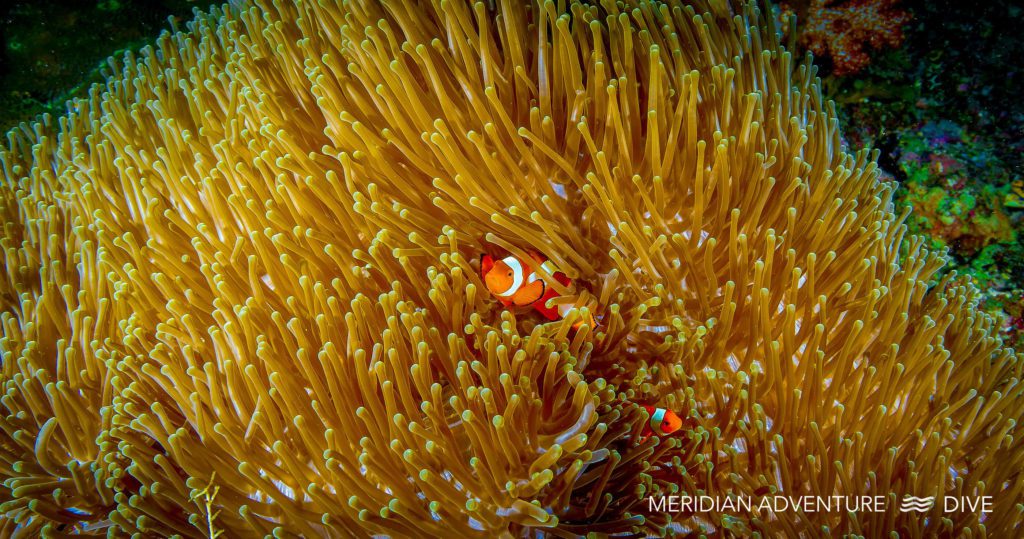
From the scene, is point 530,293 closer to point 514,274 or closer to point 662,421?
point 514,274

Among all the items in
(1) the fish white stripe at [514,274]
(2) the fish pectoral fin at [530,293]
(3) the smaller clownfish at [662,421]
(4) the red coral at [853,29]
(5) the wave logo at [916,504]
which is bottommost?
(5) the wave logo at [916,504]

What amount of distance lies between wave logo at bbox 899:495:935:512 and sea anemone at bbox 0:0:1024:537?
3 centimetres

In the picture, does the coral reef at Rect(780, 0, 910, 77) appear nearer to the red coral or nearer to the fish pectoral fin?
the red coral

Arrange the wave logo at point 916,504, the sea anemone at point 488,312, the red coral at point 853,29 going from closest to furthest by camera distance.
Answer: the sea anemone at point 488,312
the wave logo at point 916,504
the red coral at point 853,29

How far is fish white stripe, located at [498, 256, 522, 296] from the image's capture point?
157 cm

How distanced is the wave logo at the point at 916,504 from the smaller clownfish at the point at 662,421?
24.4 inches

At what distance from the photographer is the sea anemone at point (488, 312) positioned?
1385 millimetres

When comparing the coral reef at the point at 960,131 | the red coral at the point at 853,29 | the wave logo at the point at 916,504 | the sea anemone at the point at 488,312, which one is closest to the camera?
the sea anemone at the point at 488,312

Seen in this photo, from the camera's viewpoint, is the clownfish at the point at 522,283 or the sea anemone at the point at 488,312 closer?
the sea anemone at the point at 488,312

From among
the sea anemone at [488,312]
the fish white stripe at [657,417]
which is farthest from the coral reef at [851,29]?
the fish white stripe at [657,417]

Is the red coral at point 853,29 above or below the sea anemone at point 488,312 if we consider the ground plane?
above

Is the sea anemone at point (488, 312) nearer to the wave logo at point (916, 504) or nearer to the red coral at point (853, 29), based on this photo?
the wave logo at point (916, 504)

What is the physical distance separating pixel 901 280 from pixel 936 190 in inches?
27.4

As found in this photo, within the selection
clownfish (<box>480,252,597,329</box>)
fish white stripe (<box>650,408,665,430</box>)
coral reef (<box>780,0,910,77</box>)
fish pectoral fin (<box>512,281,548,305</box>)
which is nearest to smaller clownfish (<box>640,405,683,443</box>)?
fish white stripe (<box>650,408,665,430</box>)
